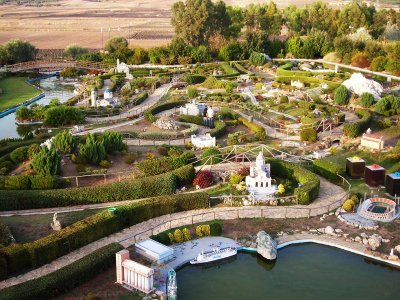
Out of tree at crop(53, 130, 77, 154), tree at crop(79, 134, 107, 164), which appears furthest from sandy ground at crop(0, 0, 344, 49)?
tree at crop(79, 134, 107, 164)

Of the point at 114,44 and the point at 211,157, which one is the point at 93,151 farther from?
the point at 114,44

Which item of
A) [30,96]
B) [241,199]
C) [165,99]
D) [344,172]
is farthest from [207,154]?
[30,96]

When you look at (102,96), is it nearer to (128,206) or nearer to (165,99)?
(165,99)

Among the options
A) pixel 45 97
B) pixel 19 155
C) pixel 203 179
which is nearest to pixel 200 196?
pixel 203 179

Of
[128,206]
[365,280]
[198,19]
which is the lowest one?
[365,280]

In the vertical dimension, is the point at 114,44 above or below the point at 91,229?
above

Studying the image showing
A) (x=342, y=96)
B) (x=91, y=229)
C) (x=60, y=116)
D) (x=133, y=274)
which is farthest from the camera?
(x=342, y=96)
